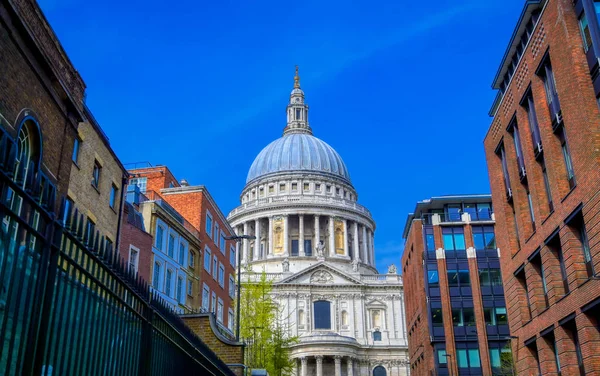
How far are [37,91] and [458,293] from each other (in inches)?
1782

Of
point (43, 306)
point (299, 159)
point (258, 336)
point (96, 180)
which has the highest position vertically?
point (299, 159)

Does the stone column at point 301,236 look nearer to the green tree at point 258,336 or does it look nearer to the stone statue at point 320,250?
the stone statue at point 320,250

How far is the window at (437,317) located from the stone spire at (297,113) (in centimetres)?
8742

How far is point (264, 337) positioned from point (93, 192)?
65.5 feet

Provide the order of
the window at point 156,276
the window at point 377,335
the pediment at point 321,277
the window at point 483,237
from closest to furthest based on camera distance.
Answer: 1. the window at point 156,276
2. the window at point 483,237
3. the window at point 377,335
4. the pediment at point 321,277

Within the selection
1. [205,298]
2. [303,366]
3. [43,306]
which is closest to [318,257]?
[303,366]

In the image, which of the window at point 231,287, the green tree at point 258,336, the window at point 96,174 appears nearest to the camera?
the window at point 96,174

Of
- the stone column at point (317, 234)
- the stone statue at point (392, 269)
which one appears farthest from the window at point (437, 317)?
the stone column at point (317, 234)

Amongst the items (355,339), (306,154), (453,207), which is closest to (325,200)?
(306,154)

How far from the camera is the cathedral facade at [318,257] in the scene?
89625mm

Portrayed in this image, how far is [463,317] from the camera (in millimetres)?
54188

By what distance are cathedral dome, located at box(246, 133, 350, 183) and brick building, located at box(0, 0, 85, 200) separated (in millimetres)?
105240

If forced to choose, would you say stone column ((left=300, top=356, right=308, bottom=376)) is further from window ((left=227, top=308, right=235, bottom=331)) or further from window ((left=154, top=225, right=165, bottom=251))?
window ((left=154, top=225, right=165, bottom=251))

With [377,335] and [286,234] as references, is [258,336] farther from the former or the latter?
[286,234]
